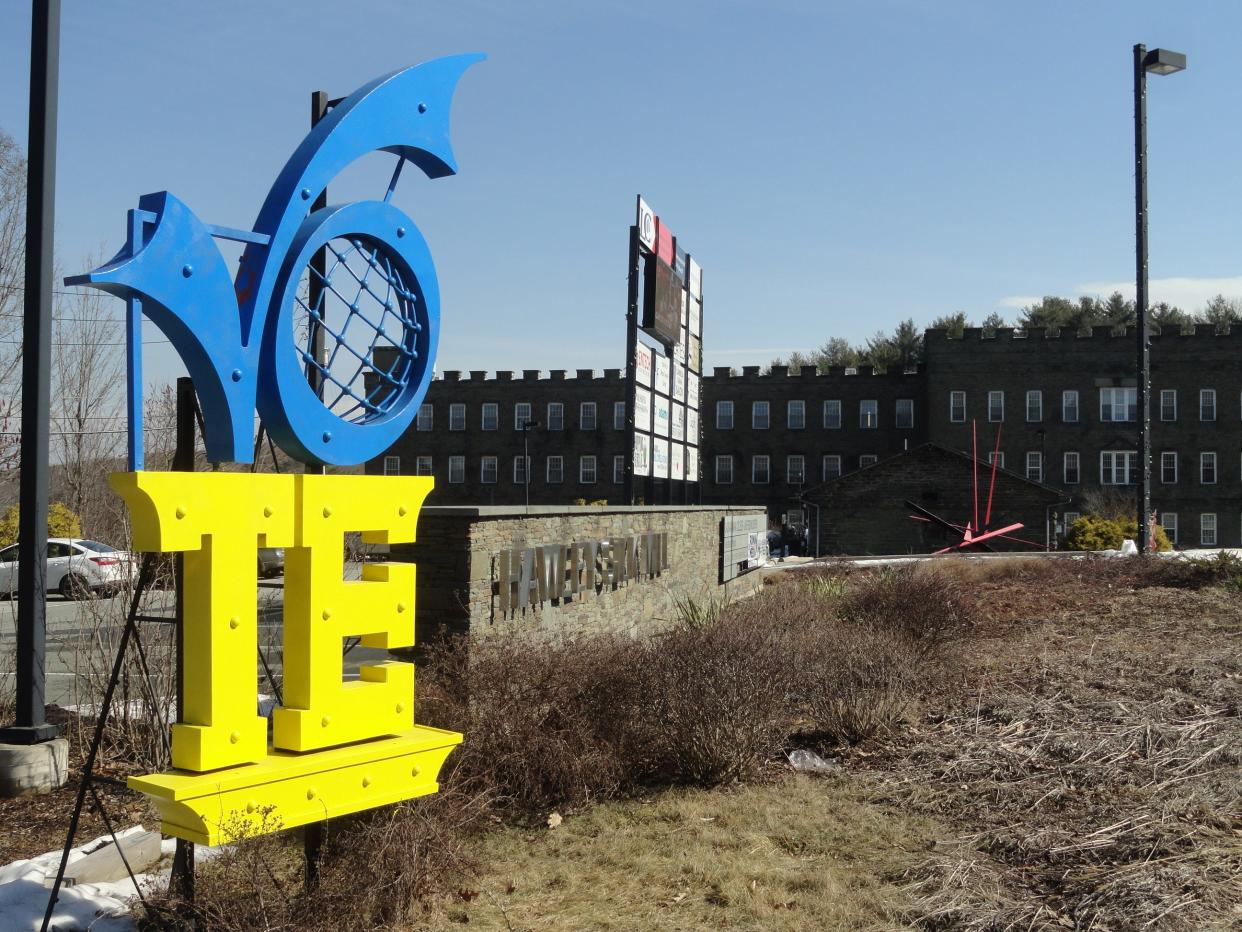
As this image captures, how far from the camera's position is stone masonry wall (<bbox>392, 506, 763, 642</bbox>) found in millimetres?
10664

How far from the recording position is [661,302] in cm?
2278

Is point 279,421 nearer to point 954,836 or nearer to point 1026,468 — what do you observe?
point 954,836

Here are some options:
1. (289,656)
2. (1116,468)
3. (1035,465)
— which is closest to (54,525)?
(289,656)

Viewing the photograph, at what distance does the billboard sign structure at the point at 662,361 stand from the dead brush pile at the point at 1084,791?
10483 mm

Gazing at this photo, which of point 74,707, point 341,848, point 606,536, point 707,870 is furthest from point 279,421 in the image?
point 606,536

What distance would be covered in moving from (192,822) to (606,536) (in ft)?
33.5

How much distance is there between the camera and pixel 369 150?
5945 millimetres

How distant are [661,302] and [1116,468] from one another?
162 feet

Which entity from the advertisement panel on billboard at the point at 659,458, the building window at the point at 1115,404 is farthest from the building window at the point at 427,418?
the advertisement panel on billboard at the point at 659,458

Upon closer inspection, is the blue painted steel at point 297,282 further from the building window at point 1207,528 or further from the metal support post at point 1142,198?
the building window at point 1207,528

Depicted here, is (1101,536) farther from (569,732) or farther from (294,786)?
(294,786)

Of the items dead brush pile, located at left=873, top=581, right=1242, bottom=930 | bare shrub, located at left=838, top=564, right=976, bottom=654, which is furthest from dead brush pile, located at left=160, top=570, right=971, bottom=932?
bare shrub, located at left=838, top=564, right=976, bottom=654

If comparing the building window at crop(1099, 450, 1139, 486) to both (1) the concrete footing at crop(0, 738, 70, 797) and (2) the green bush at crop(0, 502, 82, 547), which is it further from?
(1) the concrete footing at crop(0, 738, 70, 797)

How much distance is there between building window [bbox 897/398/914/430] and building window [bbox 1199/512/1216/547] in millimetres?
16315
